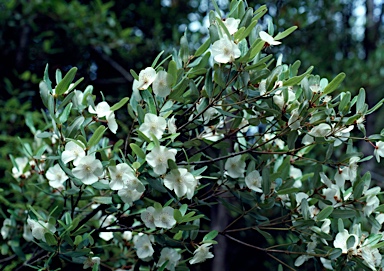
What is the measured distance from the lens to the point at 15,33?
9.02ft

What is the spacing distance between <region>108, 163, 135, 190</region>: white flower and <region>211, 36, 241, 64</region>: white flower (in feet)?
0.88

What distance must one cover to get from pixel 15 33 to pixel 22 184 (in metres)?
1.60

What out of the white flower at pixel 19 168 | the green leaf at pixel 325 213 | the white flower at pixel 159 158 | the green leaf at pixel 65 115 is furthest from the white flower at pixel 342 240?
the white flower at pixel 19 168

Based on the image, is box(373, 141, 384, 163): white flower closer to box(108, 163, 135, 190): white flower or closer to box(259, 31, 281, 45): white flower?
box(259, 31, 281, 45): white flower

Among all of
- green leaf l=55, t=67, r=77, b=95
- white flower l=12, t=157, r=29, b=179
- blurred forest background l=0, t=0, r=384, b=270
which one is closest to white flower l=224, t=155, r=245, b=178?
green leaf l=55, t=67, r=77, b=95

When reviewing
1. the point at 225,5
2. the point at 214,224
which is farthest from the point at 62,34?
the point at 214,224

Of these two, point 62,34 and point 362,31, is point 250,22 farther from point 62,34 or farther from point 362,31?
point 362,31

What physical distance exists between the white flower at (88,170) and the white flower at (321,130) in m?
0.44

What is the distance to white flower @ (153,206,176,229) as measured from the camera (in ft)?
3.22

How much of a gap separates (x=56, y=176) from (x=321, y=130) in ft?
2.03

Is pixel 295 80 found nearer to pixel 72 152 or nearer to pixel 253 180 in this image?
pixel 253 180

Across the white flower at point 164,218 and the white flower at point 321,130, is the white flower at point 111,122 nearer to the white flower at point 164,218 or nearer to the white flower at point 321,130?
the white flower at point 164,218

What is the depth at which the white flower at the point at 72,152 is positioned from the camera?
37.3 inches

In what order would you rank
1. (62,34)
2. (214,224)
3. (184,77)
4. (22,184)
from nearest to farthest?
(184,77) → (22,184) → (214,224) → (62,34)
